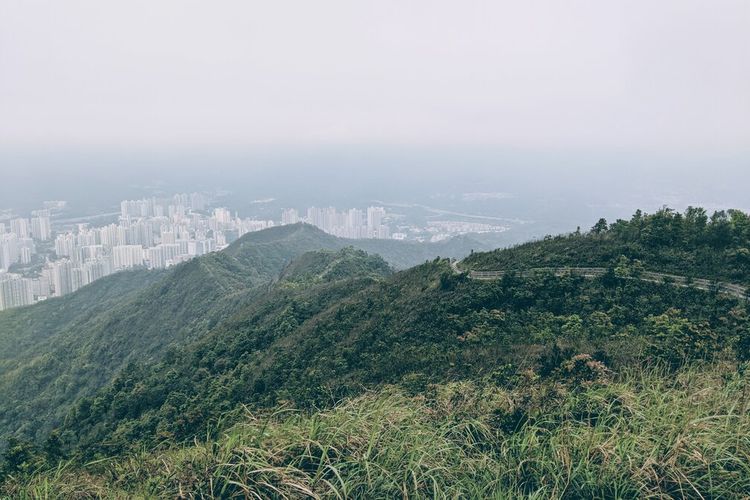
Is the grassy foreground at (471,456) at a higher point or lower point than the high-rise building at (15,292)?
higher

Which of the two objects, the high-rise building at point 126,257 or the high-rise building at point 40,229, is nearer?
the high-rise building at point 126,257

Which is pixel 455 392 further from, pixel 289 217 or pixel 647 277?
pixel 289 217

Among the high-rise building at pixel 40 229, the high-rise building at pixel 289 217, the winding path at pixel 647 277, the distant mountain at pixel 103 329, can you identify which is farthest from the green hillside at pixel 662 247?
the high-rise building at pixel 40 229

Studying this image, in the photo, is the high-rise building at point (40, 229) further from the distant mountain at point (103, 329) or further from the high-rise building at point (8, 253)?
the distant mountain at point (103, 329)

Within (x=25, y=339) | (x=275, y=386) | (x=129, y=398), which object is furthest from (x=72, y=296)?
(x=275, y=386)

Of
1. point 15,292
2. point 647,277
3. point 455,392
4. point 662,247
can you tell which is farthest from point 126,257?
point 455,392
